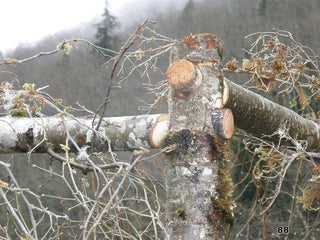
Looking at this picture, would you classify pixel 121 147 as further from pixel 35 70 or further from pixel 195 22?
pixel 195 22

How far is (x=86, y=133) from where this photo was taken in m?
2.37

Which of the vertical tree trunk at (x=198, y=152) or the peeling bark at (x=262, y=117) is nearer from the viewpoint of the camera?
the vertical tree trunk at (x=198, y=152)

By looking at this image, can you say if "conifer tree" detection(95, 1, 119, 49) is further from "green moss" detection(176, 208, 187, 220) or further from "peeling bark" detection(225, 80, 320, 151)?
"green moss" detection(176, 208, 187, 220)

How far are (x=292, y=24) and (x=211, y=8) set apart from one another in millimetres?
5762

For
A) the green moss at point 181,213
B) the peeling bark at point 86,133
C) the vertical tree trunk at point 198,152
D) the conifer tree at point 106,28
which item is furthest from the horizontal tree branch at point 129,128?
the conifer tree at point 106,28

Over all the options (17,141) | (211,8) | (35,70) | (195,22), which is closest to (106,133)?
(17,141)

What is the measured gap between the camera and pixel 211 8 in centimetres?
2089

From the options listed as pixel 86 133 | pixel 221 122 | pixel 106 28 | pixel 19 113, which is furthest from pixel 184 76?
pixel 106 28

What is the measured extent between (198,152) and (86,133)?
0.85 m

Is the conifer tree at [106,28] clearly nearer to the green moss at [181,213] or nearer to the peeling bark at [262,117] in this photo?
the peeling bark at [262,117]

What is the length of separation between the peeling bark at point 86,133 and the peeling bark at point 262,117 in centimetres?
42

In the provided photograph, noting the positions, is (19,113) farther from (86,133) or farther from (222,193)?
(222,193)

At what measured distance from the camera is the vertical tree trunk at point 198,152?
5.69 ft

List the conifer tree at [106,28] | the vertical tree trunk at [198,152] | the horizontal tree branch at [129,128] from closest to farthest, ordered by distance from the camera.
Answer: the vertical tree trunk at [198,152] → the horizontal tree branch at [129,128] → the conifer tree at [106,28]
